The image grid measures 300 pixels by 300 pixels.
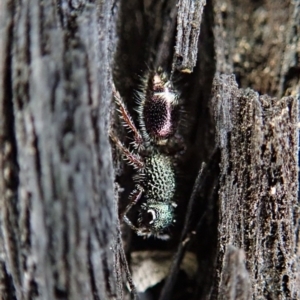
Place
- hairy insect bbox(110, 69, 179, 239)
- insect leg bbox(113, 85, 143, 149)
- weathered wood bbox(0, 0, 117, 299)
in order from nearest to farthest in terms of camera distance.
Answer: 1. weathered wood bbox(0, 0, 117, 299)
2. insect leg bbox(113, 85, 143, 149)
3. hairy insect bbox(110, 69, 179, 239)

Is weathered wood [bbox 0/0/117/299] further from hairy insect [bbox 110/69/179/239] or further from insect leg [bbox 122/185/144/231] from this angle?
hairy insect [bbox 110/69/179/239]

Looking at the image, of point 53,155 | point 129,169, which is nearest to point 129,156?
point 129,169

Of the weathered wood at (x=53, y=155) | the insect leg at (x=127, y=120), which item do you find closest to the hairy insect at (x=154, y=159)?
the insect leg at (x=127, y=120)

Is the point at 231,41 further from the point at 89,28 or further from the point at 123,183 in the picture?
the point at 89,28

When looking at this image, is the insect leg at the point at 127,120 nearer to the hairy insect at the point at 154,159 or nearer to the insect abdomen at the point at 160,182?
the hairy insect at the point at 154,159

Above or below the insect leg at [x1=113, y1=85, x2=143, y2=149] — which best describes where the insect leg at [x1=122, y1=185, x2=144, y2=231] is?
below

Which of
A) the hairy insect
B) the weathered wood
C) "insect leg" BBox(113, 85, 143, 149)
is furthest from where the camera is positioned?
the hairy insect

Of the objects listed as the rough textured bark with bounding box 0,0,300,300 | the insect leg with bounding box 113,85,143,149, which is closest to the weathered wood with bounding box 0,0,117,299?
the rough textured bark with bounding box 0,0,300,300
